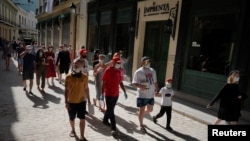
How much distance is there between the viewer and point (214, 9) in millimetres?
8594

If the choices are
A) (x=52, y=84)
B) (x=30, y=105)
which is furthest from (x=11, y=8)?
(x=30, y=105)

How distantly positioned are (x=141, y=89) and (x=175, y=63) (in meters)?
4.43

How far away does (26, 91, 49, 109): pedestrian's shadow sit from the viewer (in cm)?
769

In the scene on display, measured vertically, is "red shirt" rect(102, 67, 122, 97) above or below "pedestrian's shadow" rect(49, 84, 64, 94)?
above

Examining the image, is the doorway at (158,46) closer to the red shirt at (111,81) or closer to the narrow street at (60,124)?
the narrow street at (60,124)

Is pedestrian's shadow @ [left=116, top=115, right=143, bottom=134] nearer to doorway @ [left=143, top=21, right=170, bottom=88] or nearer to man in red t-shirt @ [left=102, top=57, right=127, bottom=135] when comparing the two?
man in red t-shirt @ [left=102, top=57, right=127, bottom=135]

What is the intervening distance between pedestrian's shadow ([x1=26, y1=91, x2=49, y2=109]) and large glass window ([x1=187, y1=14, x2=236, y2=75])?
17.2 ft

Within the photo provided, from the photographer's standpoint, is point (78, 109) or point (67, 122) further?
point (67, 122)

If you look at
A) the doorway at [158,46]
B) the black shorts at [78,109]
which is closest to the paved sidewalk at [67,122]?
the black shorts at [78,109]

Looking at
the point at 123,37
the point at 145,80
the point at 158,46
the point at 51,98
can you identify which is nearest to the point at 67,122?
the point at 145,80

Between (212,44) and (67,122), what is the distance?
5.49 metres

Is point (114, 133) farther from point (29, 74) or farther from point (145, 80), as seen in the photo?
point (29, 74)

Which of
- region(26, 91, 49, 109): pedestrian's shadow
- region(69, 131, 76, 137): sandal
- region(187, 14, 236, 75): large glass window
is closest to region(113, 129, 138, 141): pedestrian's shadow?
region(69, 131, 76, 137): sandal

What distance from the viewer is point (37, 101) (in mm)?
8250
